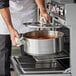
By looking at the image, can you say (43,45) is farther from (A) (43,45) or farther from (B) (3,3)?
(B) (3,3)

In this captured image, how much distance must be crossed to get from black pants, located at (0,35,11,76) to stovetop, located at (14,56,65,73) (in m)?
0.32

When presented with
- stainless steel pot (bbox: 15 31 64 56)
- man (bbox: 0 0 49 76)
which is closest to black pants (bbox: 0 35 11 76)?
man (bbox: 0 0 49 76)

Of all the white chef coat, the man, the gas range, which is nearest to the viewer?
the gas range

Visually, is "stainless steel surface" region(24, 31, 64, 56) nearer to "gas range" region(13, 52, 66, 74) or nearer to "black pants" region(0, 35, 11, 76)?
"gas range" region(13, 52, 66, 74)

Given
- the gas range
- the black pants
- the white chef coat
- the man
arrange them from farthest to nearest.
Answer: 1. the white chef coat
2. the black pants
3. the man
4. the gas range

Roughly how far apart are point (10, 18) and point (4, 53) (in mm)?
383

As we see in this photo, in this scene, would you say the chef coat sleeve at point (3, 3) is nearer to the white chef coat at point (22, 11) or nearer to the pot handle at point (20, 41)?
the pot handle at point (20, 41)

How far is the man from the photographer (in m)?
1.82

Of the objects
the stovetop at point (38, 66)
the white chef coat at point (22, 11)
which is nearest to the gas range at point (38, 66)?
the stovetop at point (38, 66)

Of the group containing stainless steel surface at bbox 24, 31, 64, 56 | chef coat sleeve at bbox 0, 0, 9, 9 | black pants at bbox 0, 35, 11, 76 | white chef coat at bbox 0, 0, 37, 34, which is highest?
chef coat sleeve at bbox 0, 0, 9, 9

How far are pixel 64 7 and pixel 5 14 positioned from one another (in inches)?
17.6

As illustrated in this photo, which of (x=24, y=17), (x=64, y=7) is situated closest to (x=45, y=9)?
(x=24, y=17)

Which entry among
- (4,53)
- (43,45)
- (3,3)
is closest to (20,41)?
(43,45)

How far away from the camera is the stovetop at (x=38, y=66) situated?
1.57 meters
